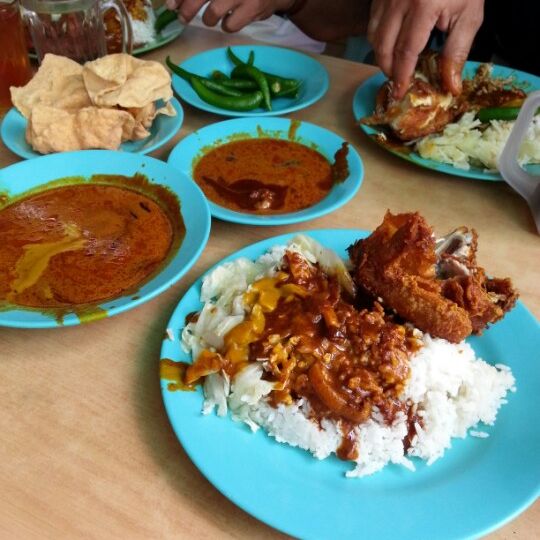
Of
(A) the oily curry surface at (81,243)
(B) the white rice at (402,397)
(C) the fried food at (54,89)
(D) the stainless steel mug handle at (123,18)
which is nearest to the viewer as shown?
(B) the white rice at (402,397)

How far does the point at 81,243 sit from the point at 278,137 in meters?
0.86

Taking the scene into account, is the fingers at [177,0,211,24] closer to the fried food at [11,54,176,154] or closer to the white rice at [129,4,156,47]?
the white rice at [129,4,156,47]

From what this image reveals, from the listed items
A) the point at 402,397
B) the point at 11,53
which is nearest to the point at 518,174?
the point at 402,397

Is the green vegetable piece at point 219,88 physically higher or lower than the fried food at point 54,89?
lower

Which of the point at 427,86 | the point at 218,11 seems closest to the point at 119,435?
the point at 427,86

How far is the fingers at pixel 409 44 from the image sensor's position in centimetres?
190

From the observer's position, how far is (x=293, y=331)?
117 centimetres

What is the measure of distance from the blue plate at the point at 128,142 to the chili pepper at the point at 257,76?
1.30 ft

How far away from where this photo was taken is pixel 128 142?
1.96 meters

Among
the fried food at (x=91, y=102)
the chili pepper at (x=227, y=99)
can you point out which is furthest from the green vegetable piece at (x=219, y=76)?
the fried food at (x=91, y=102)

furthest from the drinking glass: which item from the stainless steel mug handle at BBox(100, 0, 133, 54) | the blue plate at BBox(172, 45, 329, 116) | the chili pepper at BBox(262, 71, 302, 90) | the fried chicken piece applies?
the fried chicken piece

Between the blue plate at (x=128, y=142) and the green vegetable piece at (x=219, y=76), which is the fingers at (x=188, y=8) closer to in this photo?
the green vegetable piece at (x=219, y=76)

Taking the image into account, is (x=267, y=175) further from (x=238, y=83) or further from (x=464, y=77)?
(x=464, y=77)

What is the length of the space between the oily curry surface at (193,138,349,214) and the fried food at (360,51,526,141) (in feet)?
0.66
